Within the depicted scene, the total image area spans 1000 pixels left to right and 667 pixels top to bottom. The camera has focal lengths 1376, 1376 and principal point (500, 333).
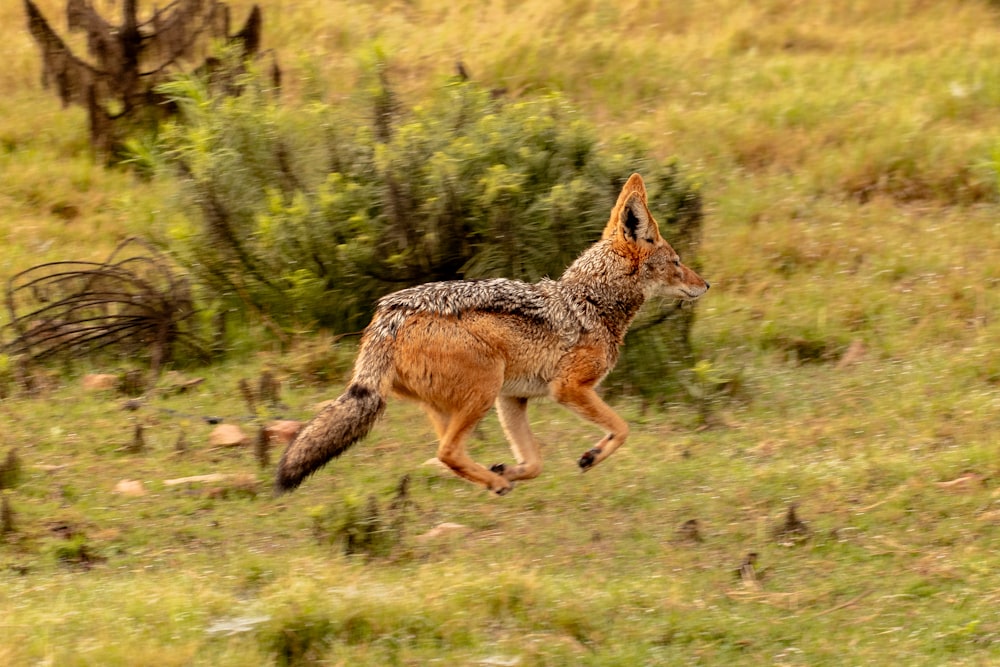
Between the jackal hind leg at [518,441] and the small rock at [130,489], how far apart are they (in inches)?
78.3

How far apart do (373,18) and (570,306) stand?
933cm

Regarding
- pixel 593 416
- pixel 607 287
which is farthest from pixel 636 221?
pixel 593 416

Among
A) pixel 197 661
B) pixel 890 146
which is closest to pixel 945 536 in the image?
pixel 197 661

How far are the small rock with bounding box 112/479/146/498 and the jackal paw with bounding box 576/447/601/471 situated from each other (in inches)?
97.4

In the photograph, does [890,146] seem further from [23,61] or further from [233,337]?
[23,61]

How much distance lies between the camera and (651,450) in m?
8.69

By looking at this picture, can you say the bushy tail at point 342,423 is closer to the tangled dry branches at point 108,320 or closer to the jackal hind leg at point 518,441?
the jackal hind leg at point 518,441

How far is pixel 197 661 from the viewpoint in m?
5.52

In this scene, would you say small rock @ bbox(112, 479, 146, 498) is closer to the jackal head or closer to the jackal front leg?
the jackal front leg

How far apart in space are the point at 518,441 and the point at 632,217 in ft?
5.14

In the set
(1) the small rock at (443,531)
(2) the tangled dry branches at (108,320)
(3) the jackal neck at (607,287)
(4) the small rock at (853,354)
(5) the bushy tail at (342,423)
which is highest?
(3) the jackal neck at (607,287)

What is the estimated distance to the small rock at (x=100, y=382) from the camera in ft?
31.0

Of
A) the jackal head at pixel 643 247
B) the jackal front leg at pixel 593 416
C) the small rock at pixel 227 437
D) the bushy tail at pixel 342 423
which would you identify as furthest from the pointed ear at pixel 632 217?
the small rock at pixel 227 437

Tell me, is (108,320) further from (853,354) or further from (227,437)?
(853,354)
